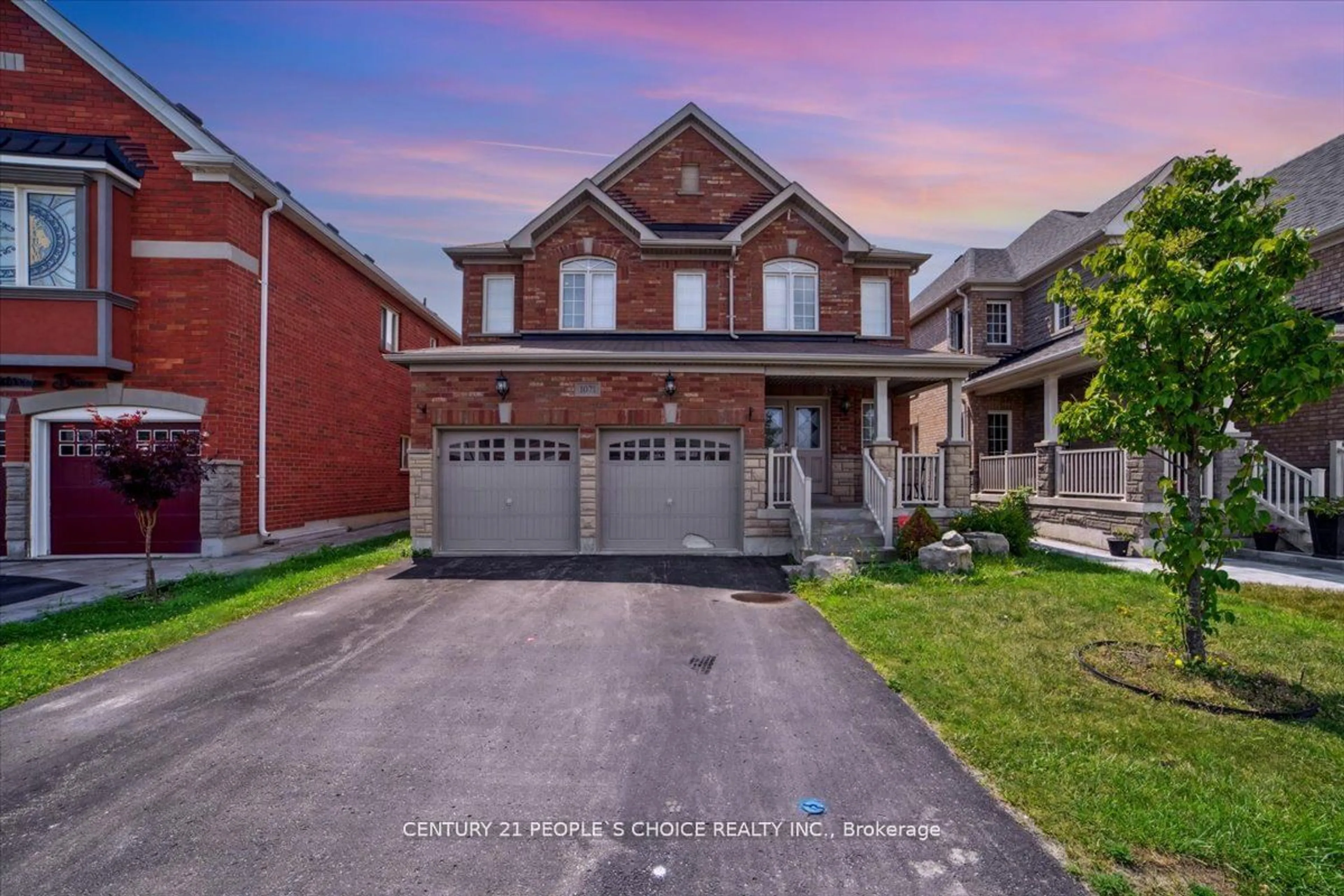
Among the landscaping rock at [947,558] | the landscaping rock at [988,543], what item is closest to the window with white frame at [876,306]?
the landscaping rock at [988,543]

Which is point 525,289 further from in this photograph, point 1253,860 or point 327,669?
point 1253,860

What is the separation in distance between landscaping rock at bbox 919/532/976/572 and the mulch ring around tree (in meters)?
3.50

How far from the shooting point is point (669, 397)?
11.8 m

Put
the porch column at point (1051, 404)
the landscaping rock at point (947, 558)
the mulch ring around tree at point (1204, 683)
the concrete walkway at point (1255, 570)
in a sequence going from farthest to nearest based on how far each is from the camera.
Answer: the porch column at point (1051, 404) → the landscaping rock at point (947, 558) → the concrete walkway at point (1255, 570) → the mulch ring around tree at point (1204, 683)

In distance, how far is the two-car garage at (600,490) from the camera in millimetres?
12000

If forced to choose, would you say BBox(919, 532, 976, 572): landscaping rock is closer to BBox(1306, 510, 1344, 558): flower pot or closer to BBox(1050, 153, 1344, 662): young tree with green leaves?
BBox(1050, 153, 1344, 662): young tree with green leaves

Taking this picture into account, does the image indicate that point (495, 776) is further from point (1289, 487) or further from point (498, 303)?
point (1289, 487)

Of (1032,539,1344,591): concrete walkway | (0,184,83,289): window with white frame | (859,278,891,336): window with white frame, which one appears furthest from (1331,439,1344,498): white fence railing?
(0,184,83,289): window with white frame

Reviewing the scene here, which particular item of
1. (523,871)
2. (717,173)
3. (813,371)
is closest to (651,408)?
(813,371)

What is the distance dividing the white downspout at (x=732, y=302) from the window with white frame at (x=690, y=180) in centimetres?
221

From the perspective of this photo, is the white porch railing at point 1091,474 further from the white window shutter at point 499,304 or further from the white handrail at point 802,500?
the white window shutter at point 499,304

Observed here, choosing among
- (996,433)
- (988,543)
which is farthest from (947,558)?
(996,433)

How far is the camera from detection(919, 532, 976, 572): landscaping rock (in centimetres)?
932

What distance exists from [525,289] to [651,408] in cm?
493
